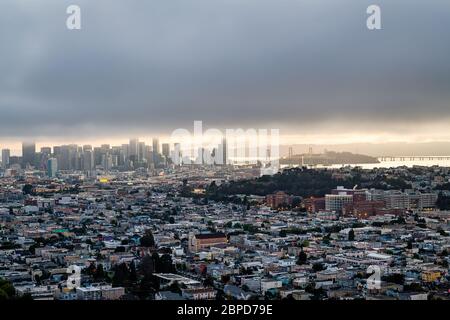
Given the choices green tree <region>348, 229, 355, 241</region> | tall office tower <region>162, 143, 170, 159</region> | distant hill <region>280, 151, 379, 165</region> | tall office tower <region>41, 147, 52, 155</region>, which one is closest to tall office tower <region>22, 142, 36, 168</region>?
tall office tower <region>41, 147, 52, 155</region>

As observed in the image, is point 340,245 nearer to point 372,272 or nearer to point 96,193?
point 372,272

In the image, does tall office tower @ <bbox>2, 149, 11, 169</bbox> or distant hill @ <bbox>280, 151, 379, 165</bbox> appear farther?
tall office tower @ <bbox>2, 149, 11, 169</bbox>

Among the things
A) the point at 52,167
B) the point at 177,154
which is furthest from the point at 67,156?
the point at 177,154

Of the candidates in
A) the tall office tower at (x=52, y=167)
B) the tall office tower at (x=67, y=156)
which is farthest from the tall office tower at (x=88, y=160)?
the tall office tower at (x=52, y=167)

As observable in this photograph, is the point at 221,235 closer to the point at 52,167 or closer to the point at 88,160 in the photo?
the point at 88,160

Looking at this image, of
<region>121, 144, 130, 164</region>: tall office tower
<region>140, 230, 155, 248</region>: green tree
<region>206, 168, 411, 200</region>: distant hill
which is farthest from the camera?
<region>121, 144, 130, 164</region>: tall office tower

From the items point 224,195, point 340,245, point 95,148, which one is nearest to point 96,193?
point 95,148

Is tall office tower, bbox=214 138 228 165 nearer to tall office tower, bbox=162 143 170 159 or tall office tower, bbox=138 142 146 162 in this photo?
tall office tower, bbox=162 143 170 159
